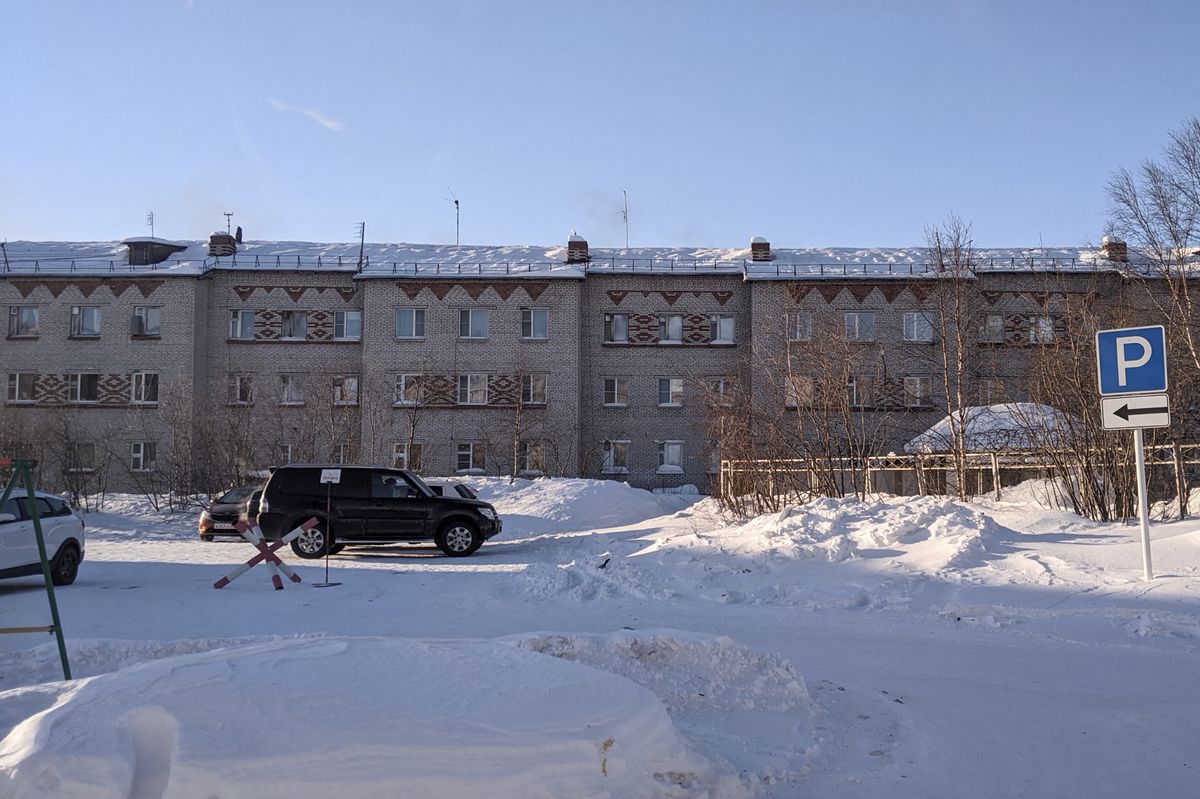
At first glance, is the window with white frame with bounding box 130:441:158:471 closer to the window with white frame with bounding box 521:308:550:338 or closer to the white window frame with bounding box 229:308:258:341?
the white window frame with bounding box 229:308:258:341

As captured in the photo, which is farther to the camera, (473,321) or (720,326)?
(720,326)

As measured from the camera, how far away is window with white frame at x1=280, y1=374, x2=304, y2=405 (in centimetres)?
4606

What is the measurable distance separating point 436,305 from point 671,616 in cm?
3497

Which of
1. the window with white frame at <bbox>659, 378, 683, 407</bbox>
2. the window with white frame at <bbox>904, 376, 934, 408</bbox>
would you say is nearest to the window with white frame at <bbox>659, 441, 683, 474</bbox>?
the window with white frame at <bbox>659, 378, 683, 407</bbox>

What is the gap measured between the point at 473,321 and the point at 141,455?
50.5 feet

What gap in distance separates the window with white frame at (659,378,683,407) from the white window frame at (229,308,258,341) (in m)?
18.3

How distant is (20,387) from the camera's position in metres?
46.5

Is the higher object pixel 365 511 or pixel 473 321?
pixel 473 321

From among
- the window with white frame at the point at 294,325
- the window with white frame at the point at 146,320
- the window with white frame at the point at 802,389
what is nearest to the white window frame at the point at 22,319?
the window with white frame at the point at 146,320

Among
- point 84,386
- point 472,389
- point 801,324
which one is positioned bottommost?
point 472,389

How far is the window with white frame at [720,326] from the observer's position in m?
46.5

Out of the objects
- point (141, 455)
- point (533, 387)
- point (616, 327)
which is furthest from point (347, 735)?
point (141, 455)

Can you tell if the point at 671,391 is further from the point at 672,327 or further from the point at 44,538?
the point at 44,538

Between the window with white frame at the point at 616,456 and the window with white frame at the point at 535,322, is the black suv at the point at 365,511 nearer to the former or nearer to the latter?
the window with white frame at the point at 616,456
